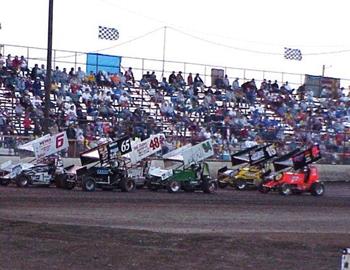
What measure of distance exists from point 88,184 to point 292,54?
111 feet

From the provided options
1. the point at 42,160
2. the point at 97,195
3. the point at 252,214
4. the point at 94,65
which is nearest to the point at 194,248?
the point at 252,214

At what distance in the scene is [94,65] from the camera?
157 ft

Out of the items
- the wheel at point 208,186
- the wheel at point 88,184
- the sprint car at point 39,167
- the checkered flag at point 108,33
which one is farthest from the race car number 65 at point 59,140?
the checkered flag at point 108,33

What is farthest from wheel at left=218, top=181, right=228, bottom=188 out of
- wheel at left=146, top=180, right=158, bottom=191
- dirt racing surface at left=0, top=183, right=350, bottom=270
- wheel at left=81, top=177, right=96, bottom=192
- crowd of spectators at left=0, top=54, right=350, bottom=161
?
wheel at left=81, top=177, right=96, bottom=192

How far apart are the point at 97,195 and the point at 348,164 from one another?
19.5m

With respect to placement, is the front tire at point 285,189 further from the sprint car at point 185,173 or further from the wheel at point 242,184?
the sprint car at point 185,173

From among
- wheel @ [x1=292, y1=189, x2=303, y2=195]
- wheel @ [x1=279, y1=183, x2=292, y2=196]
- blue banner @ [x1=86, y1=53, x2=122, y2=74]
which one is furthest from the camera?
blue banner @ [x1=86, y1=53, x2=122, y2=74]

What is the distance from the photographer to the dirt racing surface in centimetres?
1246

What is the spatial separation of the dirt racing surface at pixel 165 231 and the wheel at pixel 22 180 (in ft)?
5.18

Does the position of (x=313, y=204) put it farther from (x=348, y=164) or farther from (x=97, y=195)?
(x=348, y=164)

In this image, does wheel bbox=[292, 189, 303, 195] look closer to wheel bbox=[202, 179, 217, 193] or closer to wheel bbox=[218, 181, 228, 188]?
wheel bbox=[202, 179, 217, 193]

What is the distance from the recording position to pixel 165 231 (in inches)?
682

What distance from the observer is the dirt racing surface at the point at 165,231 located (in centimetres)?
1246

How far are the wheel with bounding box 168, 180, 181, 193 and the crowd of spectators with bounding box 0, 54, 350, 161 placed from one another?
5.36 metres
